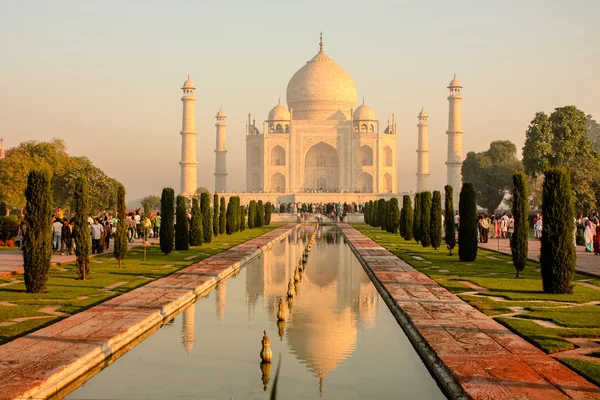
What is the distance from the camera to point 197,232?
1891cm

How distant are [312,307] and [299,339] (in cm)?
198

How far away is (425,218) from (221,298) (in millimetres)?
10649

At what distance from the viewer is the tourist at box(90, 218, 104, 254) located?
16.1 meters

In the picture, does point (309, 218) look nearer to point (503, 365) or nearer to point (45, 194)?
point (45, 194)

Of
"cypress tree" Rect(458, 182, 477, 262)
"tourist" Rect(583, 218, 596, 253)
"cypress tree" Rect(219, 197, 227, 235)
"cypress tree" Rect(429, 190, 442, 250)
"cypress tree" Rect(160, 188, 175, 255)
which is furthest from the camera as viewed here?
"cypress tree" Rect(219, 197, 227, 235)

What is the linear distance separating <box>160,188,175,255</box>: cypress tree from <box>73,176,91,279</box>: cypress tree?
4.20 m

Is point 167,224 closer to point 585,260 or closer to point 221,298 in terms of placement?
point 221,298

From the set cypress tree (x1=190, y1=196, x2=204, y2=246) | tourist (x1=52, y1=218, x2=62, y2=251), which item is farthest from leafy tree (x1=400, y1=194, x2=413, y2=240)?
tourist (x1=52, y1=218, x2=62, y2=251)

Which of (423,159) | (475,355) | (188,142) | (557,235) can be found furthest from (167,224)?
(423,159)

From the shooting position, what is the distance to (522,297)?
9344mm

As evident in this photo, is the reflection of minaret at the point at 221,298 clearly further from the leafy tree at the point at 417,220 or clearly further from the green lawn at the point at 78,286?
the leafy tree at the point at 417,220

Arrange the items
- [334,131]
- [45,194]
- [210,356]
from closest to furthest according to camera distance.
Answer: [210,356], [45,194], [334,131]

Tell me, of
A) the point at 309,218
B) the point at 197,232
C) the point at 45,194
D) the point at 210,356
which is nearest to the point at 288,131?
the point at 309,218

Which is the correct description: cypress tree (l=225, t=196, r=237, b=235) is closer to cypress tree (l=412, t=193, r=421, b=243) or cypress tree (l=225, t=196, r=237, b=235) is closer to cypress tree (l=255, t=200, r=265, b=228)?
cypress tree (l=255, t=200, r=265, b=228)
